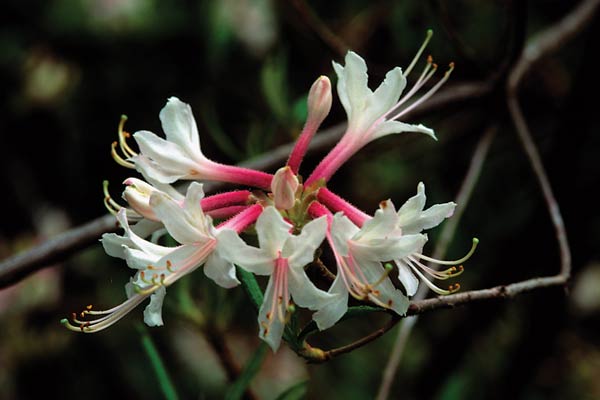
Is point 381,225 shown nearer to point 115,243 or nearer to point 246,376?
point 115,243

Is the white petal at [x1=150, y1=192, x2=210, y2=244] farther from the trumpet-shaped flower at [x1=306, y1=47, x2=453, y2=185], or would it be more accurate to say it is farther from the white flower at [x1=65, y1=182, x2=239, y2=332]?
the trumpet-shaped flower at [x1=306, y1=47, x2=453, y2=185]

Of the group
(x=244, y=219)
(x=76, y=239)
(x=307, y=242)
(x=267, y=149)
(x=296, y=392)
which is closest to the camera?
(x=307, y=242)

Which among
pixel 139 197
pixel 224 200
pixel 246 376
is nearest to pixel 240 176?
pixel 224 200

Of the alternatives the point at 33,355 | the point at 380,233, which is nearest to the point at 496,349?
the point at 33,355

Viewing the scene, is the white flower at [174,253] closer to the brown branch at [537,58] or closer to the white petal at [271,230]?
the white petal at [271,230]

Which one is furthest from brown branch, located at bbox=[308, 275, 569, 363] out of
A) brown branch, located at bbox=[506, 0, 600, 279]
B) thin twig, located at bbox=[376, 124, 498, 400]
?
brown branch, located at bbox=[506, 0, 600, 279]

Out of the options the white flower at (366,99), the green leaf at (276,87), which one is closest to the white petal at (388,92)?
the white flower at (366,99)

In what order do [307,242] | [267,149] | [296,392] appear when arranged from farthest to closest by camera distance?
1. [267,149]
2. [296,392]
3. [307,242]
